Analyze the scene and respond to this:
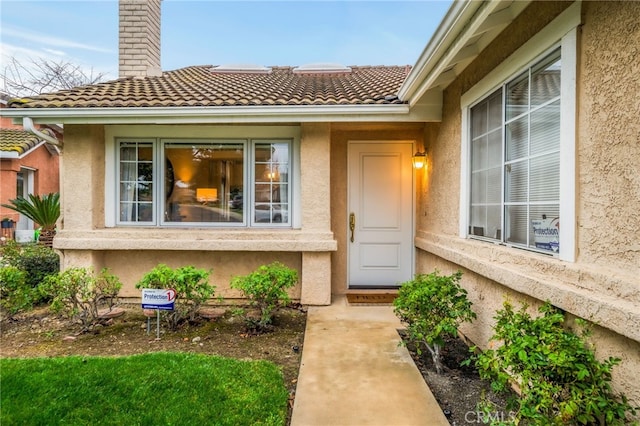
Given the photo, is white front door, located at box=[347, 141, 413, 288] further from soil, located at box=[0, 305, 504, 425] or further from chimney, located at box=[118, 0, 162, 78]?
chimney, located at box=[118, 0, 162, 78]

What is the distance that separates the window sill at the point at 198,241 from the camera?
5.98 m

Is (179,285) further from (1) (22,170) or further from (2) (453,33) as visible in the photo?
(1) (22,170)

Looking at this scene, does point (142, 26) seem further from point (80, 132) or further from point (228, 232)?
point (228, 232)

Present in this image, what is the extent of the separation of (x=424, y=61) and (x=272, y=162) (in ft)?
10.8

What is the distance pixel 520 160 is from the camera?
358cm

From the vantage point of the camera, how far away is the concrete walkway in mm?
2959

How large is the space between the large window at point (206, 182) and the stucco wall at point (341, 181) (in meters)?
1.10

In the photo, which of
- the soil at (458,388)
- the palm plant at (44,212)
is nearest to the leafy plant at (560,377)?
the soil at (458,388)

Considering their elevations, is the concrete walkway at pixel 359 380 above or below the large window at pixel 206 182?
below

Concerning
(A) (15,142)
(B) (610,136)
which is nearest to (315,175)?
(B) (610,136)

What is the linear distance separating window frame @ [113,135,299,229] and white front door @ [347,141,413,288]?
1346 millimetres

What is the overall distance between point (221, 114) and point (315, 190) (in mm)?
2043

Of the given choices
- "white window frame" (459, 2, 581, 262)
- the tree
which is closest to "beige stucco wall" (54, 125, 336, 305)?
"white window frame" (459, 2, 581, 262)

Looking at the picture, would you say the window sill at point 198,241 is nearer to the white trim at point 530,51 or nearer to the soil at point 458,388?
the soil at point 458,388
